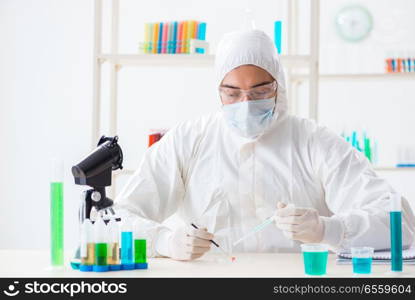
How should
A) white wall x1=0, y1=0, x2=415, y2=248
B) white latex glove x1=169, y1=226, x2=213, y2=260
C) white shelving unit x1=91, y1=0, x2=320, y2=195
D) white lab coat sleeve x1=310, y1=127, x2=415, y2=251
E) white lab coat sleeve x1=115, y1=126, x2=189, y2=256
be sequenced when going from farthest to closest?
white wall x1=0, y1=0, x2=415, y2=248
white shelving unit x1=91, y1=0, x2=320, y2=195
white lab coat sleeve x1=115, y1=126, x2=189, y2=256
white lab coat sleeve x1=310, y1=127, x2=415, y2=251
white latex glove x1=169, y1=226, x2=213, y2=260

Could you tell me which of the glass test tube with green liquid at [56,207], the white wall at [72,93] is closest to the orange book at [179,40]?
the white wall at [72,93]

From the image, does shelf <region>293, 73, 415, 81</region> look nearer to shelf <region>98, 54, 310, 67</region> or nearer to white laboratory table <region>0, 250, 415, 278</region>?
shelf <region>98, 54, 310, 67</region>

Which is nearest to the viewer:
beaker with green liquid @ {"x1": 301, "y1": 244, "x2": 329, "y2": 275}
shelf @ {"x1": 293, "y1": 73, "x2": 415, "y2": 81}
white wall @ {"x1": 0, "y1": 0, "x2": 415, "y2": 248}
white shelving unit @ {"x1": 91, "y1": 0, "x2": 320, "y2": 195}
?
beaker with green liquid @ {"x1": 301, "y1": 244, "x2": 329, "y2": 275}

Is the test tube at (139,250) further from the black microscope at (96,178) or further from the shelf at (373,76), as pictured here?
the shelf at (373,76)

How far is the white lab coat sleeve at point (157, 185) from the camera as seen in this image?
6.63 feet

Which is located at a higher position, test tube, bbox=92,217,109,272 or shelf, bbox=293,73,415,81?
shelf, bbox=293,73,415,81

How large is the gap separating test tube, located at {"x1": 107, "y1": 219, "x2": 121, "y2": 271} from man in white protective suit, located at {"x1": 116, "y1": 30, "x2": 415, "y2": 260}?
0.55m

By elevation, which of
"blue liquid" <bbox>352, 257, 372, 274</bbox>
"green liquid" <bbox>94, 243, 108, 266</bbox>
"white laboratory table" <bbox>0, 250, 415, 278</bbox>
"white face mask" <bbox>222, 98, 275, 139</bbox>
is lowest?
"white laboratory table" <bbox>0, 250, 415, 278</bbox>

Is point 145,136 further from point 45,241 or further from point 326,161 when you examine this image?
point 326,161

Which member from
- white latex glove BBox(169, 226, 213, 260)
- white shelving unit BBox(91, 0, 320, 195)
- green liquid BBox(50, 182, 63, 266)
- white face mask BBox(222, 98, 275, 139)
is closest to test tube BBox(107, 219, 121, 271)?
green liquid BBox(50, 182, 63, 266)

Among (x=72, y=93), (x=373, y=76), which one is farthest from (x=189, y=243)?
(x=72, y=93)

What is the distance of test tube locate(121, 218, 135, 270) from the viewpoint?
1.43 meters

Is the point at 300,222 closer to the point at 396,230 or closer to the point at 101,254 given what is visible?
the point at 396,230

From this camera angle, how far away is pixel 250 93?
6.91 ft
